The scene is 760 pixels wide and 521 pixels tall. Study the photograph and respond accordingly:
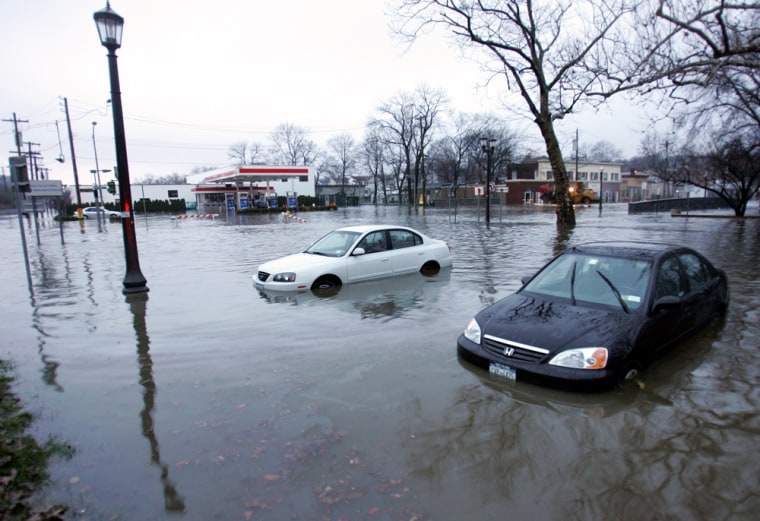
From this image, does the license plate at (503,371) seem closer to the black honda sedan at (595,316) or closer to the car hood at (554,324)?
the black honda sedan at (595,316)

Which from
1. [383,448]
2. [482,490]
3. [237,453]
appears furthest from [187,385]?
[482,490]

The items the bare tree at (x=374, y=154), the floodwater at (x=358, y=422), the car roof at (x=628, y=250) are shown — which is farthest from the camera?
the bare tree at (x=374, y=154)

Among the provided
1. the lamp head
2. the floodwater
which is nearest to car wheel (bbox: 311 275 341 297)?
the floodwater

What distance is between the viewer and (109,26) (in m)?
9.02

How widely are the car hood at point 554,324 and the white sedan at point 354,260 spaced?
496 centimetres

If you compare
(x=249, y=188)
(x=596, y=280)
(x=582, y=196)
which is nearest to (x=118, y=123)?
(x=596, y=280)

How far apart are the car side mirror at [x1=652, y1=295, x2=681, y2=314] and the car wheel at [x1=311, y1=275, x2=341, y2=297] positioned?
6.11 metres

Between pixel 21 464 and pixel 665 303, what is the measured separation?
6230mm

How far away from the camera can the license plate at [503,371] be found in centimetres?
501

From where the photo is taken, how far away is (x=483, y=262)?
14.1m

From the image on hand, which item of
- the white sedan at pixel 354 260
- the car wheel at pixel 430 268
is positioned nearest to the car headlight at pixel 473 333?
the white sedan at pixel 354 260

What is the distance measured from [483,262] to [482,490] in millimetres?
11045

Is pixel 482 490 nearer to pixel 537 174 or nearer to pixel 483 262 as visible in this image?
pixel 483 262

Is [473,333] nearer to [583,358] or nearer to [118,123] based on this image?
[583,358]
